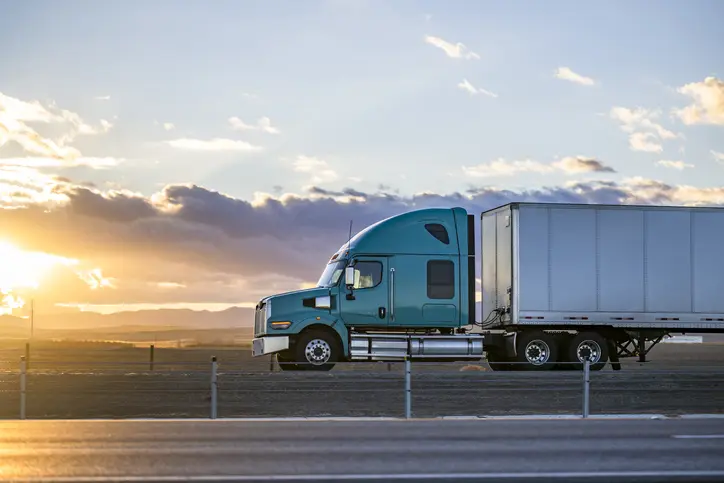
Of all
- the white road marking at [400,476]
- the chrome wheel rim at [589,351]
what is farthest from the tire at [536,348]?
the white road marking at [400,476]

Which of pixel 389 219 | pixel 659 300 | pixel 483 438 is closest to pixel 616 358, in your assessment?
pixel 659 300

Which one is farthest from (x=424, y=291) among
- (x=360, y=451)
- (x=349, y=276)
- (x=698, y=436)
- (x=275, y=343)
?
(x=360, y=451)

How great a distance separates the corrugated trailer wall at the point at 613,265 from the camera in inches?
1223

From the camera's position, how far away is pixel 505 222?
31.5m

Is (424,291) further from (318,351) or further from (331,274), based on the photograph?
(318,351)

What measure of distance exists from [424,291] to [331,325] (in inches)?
114

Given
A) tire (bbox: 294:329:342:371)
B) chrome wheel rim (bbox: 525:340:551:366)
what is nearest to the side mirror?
tire (bbox: 294:329:342:371)

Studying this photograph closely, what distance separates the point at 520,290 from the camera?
102ft

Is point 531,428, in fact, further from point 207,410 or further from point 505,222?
point 505,222

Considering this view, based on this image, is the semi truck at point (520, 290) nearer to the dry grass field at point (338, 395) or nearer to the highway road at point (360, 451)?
the dry grass field at point (338, 395)

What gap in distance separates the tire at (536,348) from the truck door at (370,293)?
3.97 m

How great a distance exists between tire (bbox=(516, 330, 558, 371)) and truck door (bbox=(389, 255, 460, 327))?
6.51 ft

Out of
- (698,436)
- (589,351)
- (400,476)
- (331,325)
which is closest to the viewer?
(400,476)

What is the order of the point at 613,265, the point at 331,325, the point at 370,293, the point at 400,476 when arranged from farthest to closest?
the point at 613,265, the point at 370,293, the point at 331,325, the point at 400,476
